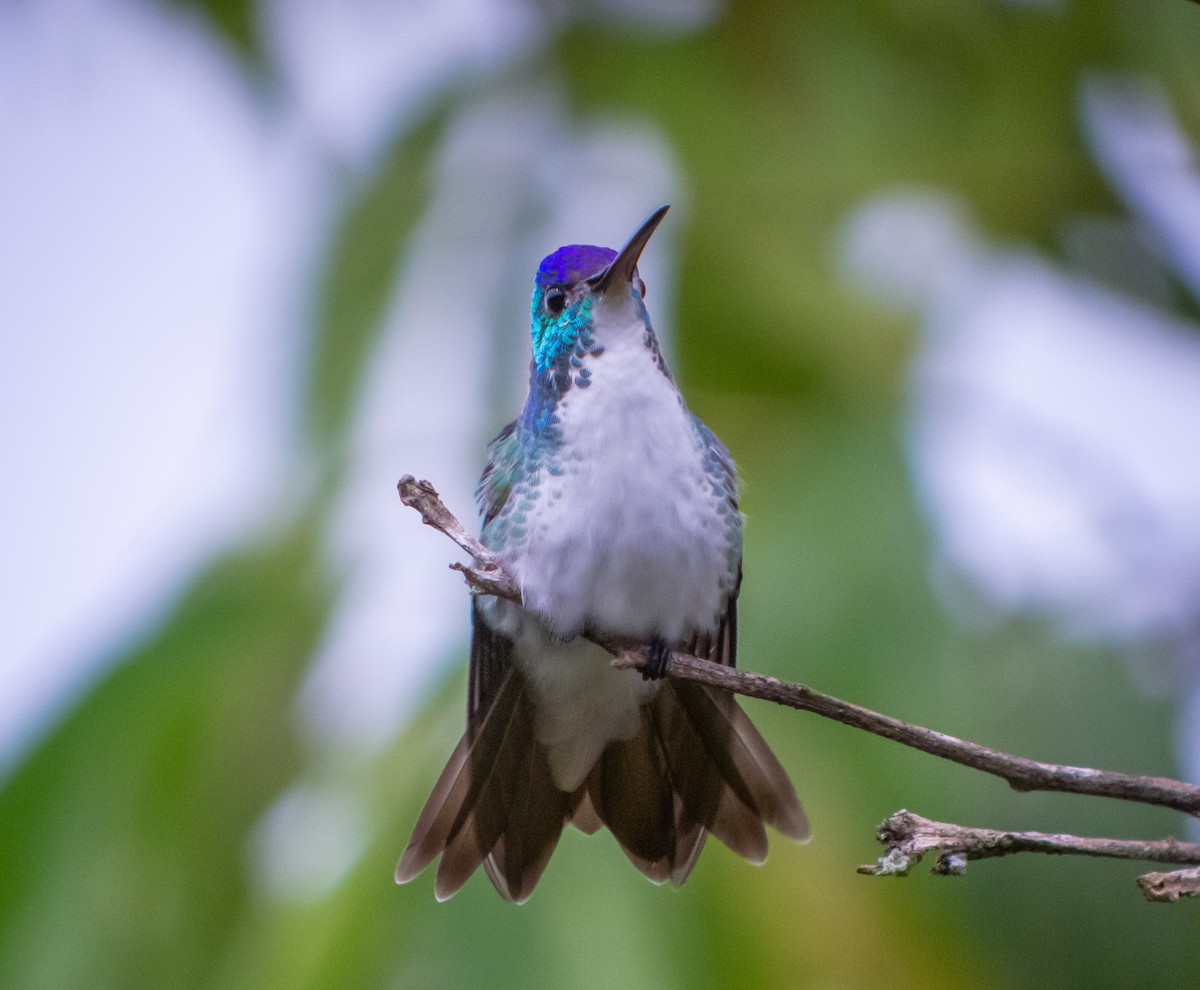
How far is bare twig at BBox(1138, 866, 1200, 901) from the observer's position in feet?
4.54

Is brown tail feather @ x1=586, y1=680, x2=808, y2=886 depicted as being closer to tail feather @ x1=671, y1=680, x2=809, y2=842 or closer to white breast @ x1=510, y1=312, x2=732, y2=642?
tail feather @ x1=671, y1=680, x2=809, y2=842

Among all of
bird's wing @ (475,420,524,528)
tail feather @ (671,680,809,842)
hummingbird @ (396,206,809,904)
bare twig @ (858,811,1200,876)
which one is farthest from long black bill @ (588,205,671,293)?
bare twig @ (858,811,1200,876)

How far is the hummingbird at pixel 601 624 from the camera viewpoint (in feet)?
8.35

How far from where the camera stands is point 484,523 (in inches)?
111

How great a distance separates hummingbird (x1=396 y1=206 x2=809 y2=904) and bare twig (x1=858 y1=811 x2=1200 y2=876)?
83 centimetres

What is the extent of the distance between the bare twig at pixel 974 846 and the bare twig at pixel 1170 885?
18 mm

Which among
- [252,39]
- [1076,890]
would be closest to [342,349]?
[252,39]

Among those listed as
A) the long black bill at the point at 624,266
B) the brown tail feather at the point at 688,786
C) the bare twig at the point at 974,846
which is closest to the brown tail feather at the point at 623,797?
the brown tail feather at the point at 688,786

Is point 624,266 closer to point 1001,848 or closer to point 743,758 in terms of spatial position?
point 743,758

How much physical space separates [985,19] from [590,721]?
241 cm

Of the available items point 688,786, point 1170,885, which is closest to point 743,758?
point 688,786

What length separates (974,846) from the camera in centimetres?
149

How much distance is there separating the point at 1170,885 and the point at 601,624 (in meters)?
1.35

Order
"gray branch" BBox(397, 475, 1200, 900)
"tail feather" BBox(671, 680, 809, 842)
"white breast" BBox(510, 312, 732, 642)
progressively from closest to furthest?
"gray branch" BBox(397, 475, 1200, 900), "white breast" BBox(510, 312, 732, 642), "tail feather" BBox(671, 680, 809, 842)
